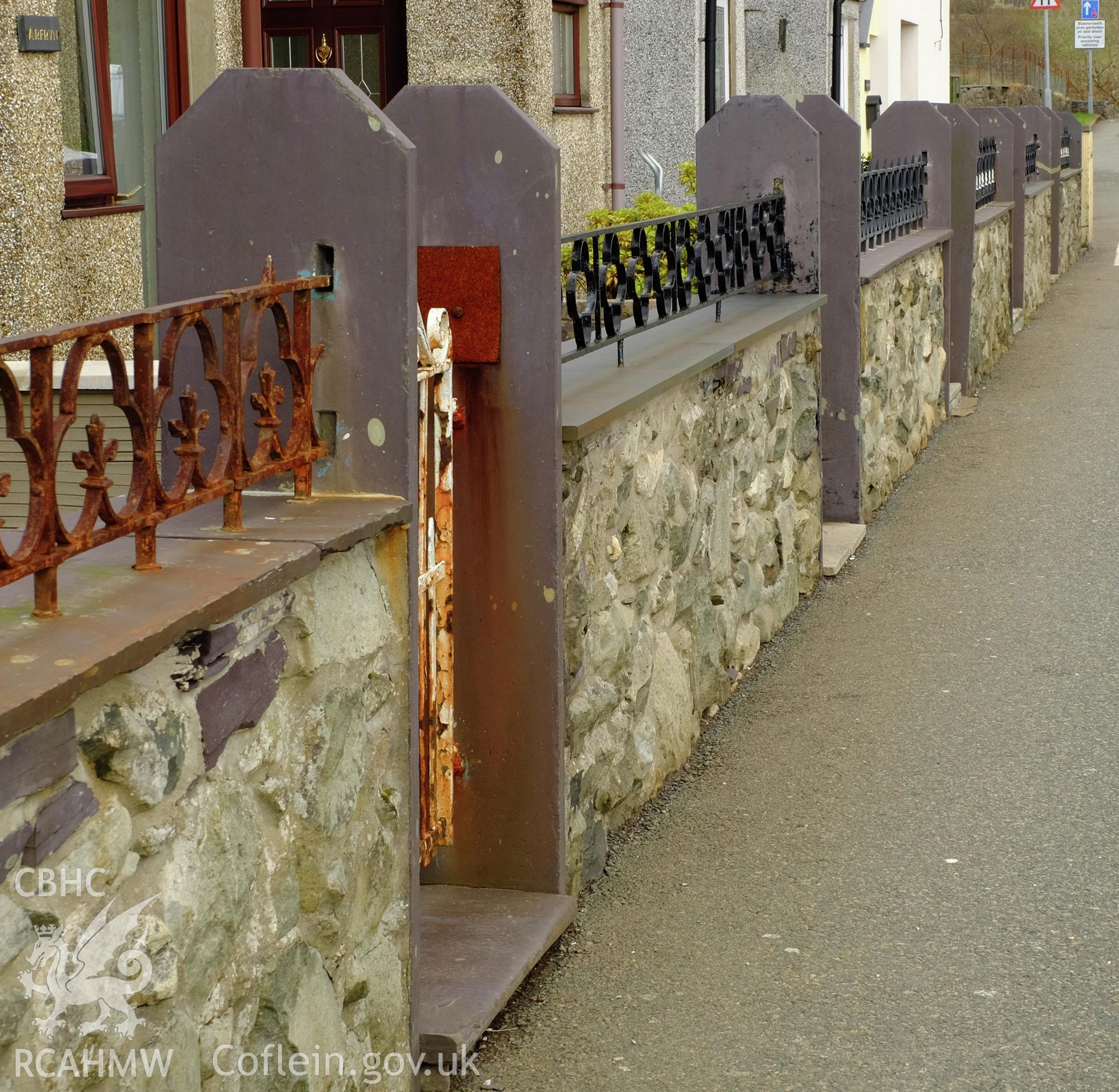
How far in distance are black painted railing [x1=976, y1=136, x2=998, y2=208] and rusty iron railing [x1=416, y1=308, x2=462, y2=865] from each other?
10328mm

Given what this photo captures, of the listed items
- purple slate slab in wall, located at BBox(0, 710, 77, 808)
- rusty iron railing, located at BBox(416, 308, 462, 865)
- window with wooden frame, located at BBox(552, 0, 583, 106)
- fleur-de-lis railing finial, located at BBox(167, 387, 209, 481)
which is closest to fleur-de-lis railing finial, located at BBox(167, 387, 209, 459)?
fleur-de-lis railing finial, located at BBox(167, 387, 209, 481)

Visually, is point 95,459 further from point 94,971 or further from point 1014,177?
point 1014,177

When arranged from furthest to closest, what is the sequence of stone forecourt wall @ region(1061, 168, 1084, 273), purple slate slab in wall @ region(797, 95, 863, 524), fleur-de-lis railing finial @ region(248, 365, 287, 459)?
stone forecourt wall @ region(1061, 168, 1084, 273) < purple slate slab in wall @ region(797, 95, 863, 524) < fleur-de-lis railing finial @ region(248, 365, 287, 459)

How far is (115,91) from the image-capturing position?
877 centimetres

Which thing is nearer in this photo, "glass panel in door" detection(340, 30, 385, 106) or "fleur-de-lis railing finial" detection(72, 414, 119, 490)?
"fleur-de-lis railing finial" detection(72, 414, 119, 490)

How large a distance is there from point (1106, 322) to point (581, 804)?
1229 centimetres

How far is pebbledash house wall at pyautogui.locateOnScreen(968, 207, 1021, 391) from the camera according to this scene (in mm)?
12055

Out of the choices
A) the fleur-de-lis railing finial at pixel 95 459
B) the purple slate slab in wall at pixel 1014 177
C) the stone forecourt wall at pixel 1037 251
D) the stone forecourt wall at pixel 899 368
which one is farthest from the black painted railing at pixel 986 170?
the fleur-de-lis railing finial at pixel 95 459

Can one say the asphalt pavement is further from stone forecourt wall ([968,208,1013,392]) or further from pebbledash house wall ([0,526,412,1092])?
stone forecourt wall ([968,208,1013,392])

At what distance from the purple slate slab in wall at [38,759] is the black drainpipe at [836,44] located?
2062 centimetres

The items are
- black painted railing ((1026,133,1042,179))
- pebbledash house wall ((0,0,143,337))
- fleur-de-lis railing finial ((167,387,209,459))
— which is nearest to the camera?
fleur-de-lis railing finial ((167,387,209,459))

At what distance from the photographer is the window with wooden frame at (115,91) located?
817cm

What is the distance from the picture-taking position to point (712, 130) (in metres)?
6.57

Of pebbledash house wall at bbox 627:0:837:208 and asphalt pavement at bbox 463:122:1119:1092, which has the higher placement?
pebbledash house wall at bbox 627:0:837:208
